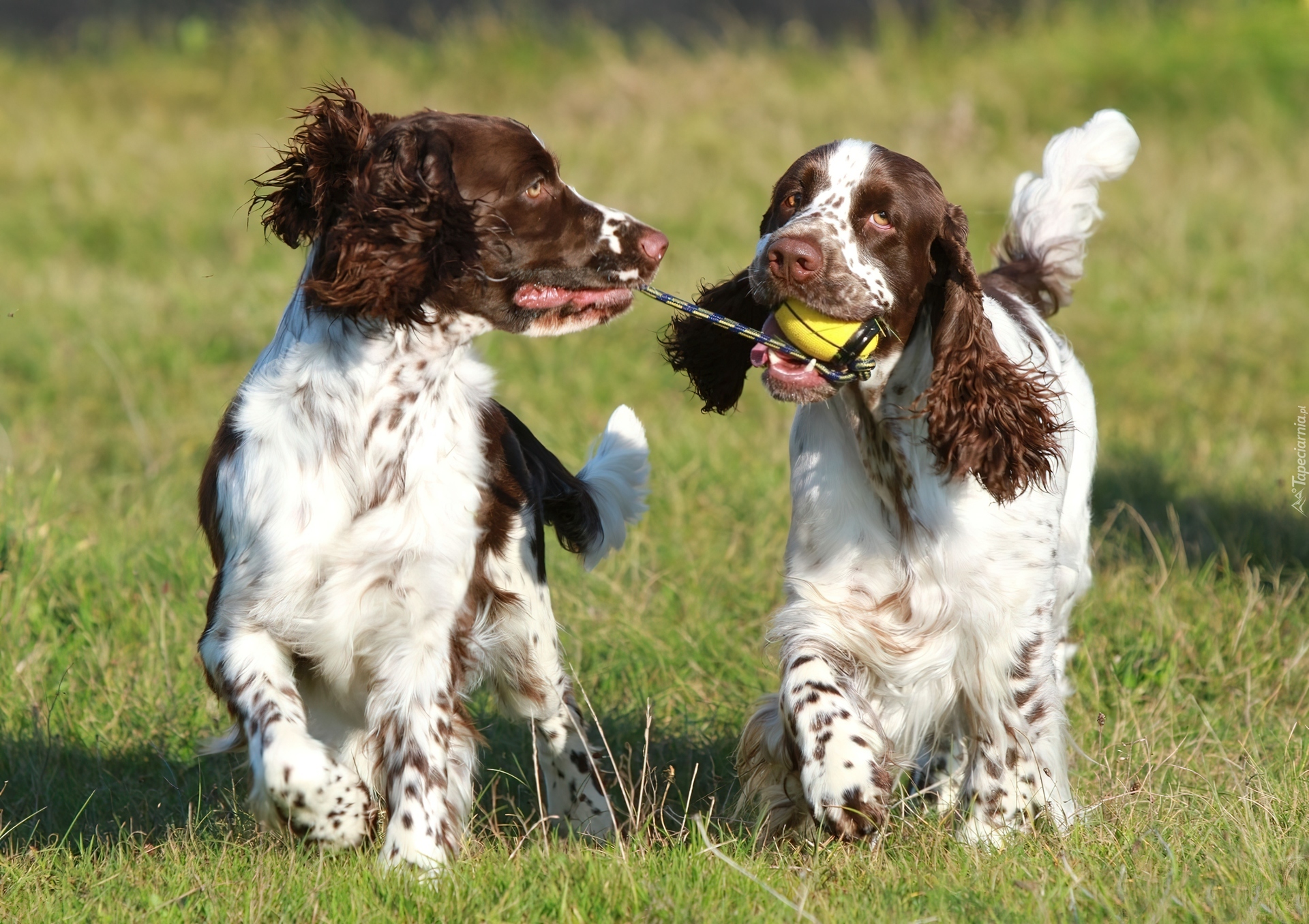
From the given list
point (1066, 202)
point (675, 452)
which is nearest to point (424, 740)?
point (1066, 202)

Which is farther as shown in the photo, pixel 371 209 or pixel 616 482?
pixel 616 482

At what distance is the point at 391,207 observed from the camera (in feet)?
10.3

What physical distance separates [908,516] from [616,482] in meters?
0.92

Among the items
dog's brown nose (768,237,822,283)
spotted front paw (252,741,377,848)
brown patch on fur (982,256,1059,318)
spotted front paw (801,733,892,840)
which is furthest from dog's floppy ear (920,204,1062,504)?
spotted front paw (252,741,377,848)

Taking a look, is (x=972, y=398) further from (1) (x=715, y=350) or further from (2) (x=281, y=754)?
(2) (x=281, y=754)

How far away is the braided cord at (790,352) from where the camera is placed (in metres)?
3.20

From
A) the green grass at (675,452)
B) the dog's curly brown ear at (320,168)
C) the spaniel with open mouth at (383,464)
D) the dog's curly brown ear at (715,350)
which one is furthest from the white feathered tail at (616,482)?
the dog's curly brown ear at (320,168)

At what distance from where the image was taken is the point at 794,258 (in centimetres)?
315

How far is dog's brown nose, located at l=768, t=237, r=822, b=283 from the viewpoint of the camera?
315cm

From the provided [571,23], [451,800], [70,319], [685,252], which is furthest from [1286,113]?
[451,800]

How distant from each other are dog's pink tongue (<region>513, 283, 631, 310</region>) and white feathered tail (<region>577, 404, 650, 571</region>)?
2.33 feet

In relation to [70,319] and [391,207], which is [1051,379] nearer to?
[391,207]

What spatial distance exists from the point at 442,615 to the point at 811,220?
109 centimetres

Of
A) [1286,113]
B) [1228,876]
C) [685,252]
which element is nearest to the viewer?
[1228,876]
